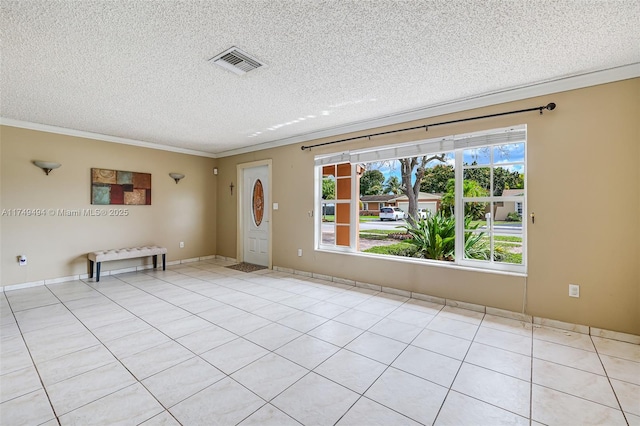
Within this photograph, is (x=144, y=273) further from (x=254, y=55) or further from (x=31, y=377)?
(x=254, y=55)

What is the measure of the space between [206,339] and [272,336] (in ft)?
2.00

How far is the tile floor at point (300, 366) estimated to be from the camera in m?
1.68

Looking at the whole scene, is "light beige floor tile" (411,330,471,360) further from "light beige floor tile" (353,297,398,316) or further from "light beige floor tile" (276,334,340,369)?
"light beige floor tile" (276,334,340,369)

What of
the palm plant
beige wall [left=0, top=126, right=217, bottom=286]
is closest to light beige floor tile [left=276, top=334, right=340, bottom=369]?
the palm plant

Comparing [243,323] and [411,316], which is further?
[411,316]

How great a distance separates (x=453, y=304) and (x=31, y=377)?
4009 mm

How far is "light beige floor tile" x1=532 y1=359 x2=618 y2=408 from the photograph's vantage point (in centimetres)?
183

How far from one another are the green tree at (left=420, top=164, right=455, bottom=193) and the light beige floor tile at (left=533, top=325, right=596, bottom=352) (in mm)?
2017

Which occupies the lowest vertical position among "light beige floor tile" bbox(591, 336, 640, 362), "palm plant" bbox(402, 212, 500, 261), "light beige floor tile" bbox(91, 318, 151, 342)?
"light beige floor tile" bbox(591, 336, 640, 362)

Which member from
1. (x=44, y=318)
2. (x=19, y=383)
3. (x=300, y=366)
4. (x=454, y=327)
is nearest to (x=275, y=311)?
(x=300, y=366)

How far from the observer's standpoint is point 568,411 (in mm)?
1697

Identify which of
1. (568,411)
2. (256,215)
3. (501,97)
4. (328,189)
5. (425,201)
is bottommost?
(568,411)

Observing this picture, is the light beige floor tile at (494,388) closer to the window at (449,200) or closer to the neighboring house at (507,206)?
the window at (449,200)

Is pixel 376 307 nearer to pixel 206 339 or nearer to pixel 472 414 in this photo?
pixel 472 414
